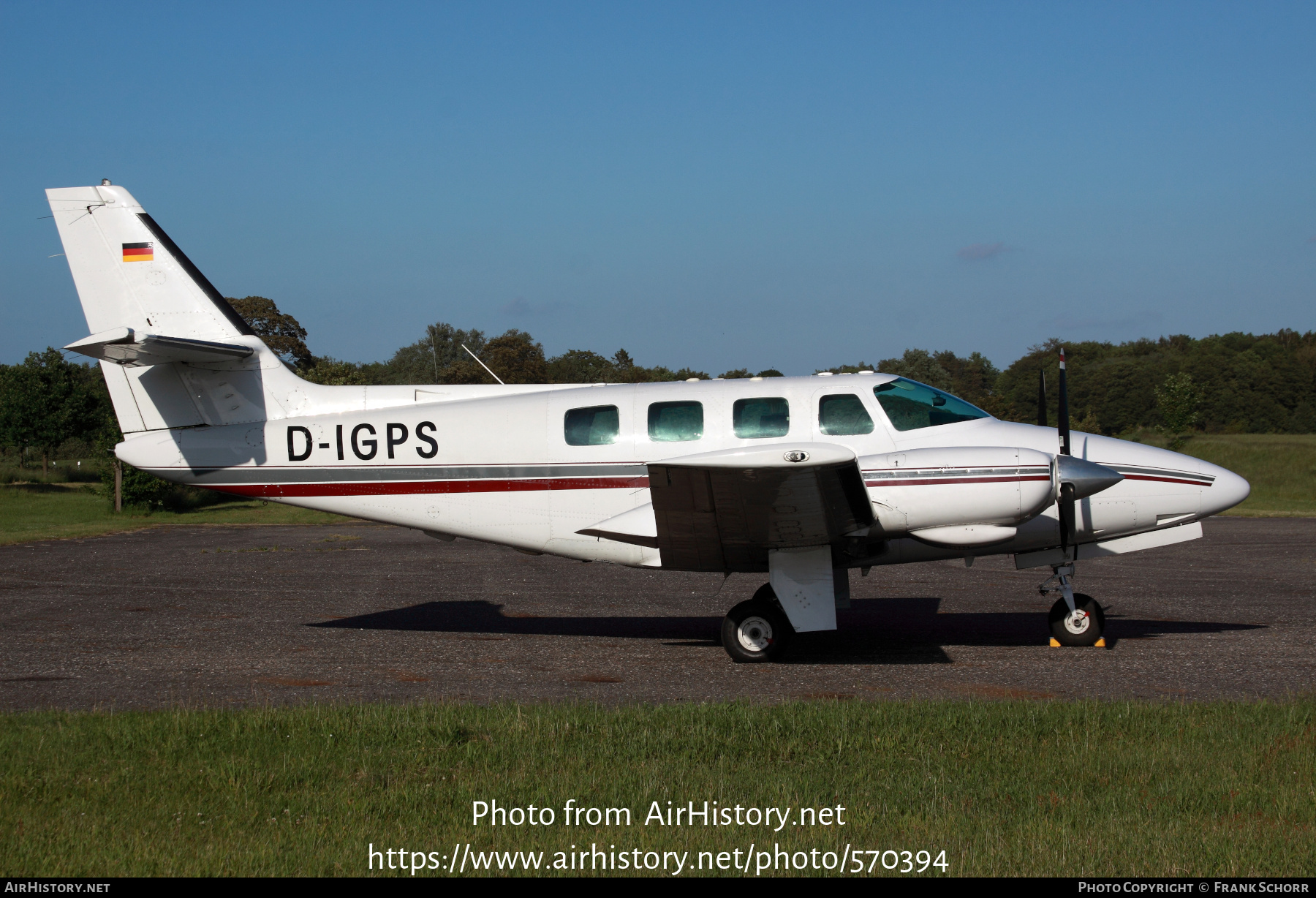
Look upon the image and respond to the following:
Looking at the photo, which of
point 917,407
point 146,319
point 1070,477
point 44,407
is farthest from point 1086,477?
point 44,407

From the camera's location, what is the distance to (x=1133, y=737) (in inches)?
255

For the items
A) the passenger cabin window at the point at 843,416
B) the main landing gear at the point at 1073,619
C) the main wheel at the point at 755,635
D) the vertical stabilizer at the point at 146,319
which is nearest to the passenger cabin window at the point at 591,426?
the passenger cabin window at the point at 843,416

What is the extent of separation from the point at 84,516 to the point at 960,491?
30.5m

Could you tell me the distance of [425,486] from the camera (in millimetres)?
10477

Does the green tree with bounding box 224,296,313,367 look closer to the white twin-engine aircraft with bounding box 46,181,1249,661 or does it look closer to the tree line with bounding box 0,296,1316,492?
the tree line with bounding box 0,296,1316,492

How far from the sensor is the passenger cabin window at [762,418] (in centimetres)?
978

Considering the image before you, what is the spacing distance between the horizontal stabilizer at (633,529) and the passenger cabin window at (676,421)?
0.78 meters

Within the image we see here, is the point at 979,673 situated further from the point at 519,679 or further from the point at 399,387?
the point at 399,387

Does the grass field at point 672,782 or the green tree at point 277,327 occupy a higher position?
the green tree at point 277,327

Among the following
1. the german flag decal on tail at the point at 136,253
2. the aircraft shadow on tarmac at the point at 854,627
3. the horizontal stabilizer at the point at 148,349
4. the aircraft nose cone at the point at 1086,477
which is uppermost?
the german flag decal on tail at the point at 136,253

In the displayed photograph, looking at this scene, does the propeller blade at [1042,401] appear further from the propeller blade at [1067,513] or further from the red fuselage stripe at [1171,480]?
the propeller blade at [1067,513]

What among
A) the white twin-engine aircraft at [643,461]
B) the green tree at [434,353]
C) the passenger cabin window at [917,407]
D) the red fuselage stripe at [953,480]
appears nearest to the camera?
the red fuselage stripe at [953,480]

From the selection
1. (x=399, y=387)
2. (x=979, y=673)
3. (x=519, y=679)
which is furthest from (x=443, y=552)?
(x=979, y=673)

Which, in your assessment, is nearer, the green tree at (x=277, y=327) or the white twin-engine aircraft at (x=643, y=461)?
the white twin-engine aircraft at (x=643, y=461)
